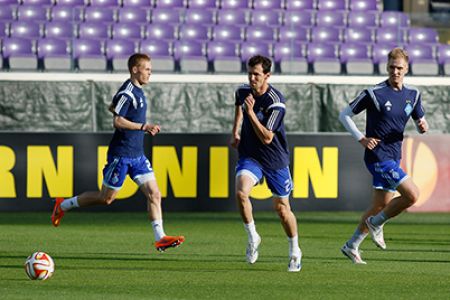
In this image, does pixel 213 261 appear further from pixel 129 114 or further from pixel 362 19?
pixel 362 19

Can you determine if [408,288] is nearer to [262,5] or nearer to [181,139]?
[181,139]

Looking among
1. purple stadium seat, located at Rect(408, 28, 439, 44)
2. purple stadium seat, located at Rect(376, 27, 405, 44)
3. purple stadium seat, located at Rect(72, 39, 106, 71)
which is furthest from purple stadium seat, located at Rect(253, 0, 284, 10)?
purple stadium seat, located at Rect(72, 39, 106, 71)

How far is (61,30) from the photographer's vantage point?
24.0 meters

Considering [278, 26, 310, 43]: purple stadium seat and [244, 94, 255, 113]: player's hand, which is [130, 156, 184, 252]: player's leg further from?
[278, 26, 310, 43]: purple stadium seat

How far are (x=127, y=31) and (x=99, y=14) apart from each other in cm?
74

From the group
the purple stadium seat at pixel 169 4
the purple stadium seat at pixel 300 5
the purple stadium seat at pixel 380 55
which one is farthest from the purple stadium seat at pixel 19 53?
the purple stadium seat at pixel 380 55

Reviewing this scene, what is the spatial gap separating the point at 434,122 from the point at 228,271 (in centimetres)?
1199

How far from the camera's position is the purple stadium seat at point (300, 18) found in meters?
26.1

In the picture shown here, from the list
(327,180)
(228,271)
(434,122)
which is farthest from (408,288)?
(434,122)

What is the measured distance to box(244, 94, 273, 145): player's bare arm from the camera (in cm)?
1145

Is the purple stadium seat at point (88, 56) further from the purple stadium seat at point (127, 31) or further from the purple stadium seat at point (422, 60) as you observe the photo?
the purple stadium seat at point (422, 60)

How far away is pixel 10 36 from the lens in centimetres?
2422

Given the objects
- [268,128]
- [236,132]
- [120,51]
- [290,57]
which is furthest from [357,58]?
[268,128]

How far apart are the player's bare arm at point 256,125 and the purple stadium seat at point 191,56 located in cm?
1214
